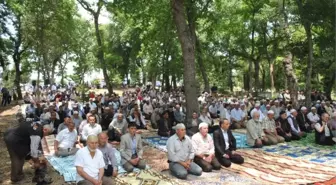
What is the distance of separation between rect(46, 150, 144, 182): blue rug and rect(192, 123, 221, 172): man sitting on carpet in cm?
142

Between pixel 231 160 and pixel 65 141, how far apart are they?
437cm

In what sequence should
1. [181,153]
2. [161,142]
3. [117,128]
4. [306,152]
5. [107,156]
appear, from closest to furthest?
[107,156], [181,153], [306,152], [117,128], [161,142]

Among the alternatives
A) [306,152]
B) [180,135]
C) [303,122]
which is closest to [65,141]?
[180,135]

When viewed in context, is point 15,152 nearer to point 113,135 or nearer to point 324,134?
point 113,135

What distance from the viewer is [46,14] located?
73.3 ft

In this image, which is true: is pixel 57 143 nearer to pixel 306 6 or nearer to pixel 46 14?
pixel 306 6

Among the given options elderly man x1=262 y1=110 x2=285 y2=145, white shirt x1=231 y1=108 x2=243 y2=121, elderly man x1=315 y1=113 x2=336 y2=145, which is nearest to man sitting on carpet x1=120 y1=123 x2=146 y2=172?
elderly man x1=262 y1=110 x2=285 y2=145

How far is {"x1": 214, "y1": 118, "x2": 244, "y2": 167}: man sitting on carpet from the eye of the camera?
8.09m

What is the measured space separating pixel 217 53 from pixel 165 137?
91.4 ft

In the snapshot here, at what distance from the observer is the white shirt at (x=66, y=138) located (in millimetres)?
8883

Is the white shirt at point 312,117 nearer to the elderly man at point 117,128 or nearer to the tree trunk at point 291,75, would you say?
the tree trunk at point 291,75

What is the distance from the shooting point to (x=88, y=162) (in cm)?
530

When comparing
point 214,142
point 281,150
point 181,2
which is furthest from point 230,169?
point 181,2

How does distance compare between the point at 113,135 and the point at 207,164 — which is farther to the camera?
the point at 113,135
